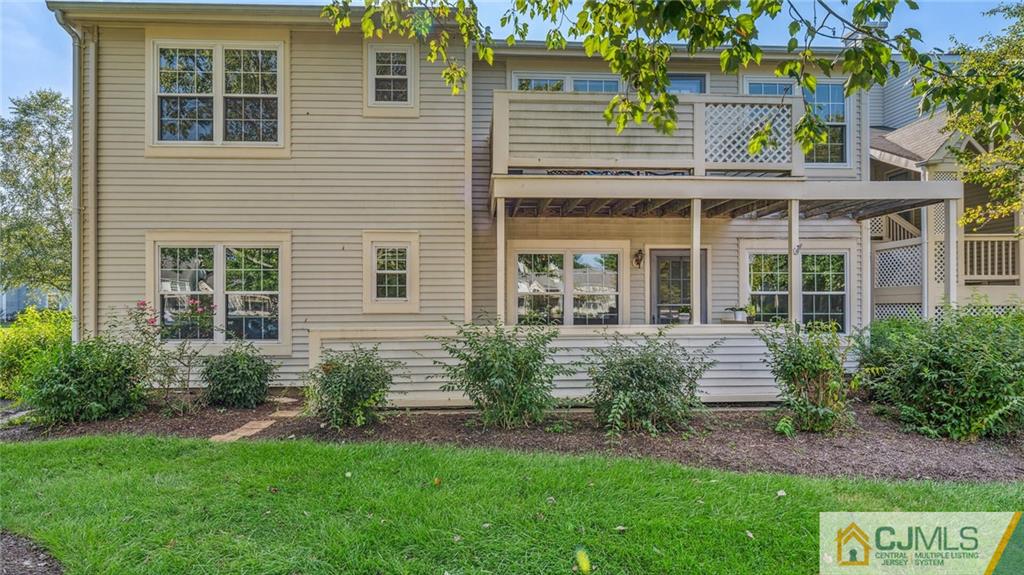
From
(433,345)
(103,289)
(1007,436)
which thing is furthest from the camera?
(103,289)

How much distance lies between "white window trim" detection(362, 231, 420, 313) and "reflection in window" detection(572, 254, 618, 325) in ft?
9.34

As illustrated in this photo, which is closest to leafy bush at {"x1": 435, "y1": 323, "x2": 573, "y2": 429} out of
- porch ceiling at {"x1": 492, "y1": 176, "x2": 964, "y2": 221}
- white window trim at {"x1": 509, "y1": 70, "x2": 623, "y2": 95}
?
porch ceiling at {"x1": 492, "y1": 176, "x2": 964, "y2": 221}

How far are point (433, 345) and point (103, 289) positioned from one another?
5.43 meters

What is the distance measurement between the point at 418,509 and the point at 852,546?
260 centimetres

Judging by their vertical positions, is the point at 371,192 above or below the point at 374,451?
above

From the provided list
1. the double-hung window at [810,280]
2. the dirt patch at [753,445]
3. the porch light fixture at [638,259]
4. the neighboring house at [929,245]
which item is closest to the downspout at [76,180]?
the dirt patch at [753,445]

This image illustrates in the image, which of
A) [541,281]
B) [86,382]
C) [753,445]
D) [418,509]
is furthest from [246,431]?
[541,281]

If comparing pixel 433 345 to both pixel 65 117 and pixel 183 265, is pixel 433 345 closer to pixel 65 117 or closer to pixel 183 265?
pixel 183 265

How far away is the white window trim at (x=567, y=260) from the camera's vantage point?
8750 millimetres

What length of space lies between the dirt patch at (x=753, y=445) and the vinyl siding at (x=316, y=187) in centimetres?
287

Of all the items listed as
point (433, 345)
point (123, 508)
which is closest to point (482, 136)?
point (433, 345)

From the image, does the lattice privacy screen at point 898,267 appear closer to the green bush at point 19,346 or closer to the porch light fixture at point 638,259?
the porch light fixture at point 638,259

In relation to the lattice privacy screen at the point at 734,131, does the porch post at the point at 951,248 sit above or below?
below

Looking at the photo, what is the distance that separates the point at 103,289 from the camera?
760 centimetres
